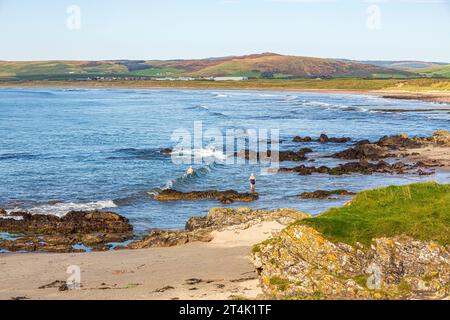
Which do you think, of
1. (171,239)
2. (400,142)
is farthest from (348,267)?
(400,142)

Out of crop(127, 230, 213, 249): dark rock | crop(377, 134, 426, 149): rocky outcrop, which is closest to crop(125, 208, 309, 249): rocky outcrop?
crop(127, 230, 213, 249): dark rock

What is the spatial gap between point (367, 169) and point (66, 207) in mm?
21479

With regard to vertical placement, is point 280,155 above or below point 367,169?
above

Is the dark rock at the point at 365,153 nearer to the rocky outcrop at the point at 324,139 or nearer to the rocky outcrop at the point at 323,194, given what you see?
the rocky outcrop at the point at 324,139

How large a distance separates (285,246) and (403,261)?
117 inches

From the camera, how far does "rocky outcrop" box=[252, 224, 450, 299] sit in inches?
564

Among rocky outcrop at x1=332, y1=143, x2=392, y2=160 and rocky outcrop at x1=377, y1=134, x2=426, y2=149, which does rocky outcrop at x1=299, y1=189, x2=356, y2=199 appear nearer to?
rocky outcrop at x1=332, y1=143, x2=392, y2=160

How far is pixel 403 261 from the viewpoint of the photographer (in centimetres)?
1545

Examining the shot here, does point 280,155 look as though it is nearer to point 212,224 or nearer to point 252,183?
point 252,183

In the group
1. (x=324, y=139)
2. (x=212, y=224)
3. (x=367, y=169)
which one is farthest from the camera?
(x=324, y=139)

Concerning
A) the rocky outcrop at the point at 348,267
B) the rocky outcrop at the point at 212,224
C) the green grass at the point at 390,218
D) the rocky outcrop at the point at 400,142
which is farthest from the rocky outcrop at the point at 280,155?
the rocky outcrop at the point at 348,267

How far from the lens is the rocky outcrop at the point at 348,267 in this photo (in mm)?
14320

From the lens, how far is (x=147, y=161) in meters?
50.3
